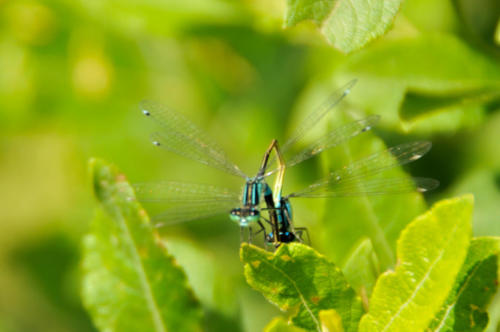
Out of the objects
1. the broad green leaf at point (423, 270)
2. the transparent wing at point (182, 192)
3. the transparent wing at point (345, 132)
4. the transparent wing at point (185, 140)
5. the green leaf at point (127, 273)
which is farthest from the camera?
the transparent wing at point (185, 140)

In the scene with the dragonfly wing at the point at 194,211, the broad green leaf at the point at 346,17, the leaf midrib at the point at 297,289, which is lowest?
the leaf midrib at the point at 297,289

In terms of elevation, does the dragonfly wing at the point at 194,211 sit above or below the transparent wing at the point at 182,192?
below

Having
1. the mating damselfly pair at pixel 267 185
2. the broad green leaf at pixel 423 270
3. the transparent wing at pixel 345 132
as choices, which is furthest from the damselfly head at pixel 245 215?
the broad green leaf at pixel 423 270

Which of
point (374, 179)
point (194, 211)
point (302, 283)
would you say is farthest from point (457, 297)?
point (194, 211)

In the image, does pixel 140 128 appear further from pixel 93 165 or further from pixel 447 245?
pixel 447 245

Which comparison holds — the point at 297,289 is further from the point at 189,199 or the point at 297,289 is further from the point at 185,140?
the point at 185,140

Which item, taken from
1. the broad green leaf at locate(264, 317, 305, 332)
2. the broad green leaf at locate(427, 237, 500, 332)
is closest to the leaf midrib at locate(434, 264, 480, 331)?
the broad green leaf at locate(427, 237, 500, 332)

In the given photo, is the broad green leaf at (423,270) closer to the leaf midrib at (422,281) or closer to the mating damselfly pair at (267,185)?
the leaf midrib at (422,281)

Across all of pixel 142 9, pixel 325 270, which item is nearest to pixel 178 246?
pixel 325 270
